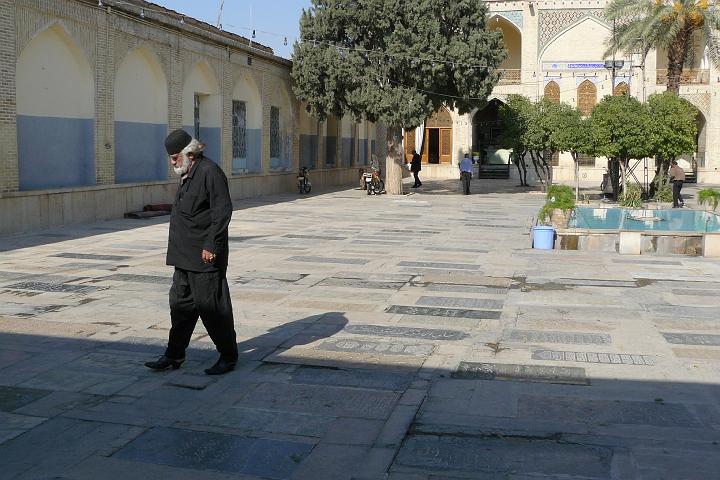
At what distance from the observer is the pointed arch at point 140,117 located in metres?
18.0

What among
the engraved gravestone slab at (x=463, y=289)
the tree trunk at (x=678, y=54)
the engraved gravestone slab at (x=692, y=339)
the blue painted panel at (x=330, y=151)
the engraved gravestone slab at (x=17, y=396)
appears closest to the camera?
the engraved gravestone slab at (x=17, y=396)

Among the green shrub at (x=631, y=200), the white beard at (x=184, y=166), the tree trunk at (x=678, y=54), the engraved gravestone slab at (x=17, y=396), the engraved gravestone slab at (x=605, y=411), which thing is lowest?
the engraved gravestone slab at (x=605, y=411)

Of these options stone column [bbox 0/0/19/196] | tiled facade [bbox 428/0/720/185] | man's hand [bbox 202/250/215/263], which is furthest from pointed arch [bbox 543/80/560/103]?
man's hand [bbox 202/250/215/263]

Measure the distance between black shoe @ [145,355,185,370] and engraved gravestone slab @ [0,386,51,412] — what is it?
28.4 inches

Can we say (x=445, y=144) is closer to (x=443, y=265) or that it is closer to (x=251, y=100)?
(x=251, y=100)

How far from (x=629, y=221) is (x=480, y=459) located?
12.9 metres

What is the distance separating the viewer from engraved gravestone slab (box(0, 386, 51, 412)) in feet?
15.8

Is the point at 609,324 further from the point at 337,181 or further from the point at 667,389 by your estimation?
the point at 337,181

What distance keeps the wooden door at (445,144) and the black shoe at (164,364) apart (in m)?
36.4

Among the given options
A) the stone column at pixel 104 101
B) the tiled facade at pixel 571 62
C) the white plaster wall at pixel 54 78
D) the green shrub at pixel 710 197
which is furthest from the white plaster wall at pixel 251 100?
the tiled facade at pixel 571 62

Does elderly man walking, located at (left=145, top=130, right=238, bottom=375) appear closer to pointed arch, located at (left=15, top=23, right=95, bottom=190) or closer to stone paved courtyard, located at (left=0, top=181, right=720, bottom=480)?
stone paved courtyard, located at (left=0, top=181, right=720, bottom=480)

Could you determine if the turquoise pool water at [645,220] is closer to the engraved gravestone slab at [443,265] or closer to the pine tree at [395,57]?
the engraved gravestone slab at [443,265]

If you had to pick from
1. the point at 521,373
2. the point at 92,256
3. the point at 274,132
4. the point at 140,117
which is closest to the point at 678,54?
the point at 274,132

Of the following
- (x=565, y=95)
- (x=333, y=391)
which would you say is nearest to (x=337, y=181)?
(x=565, y=95)
